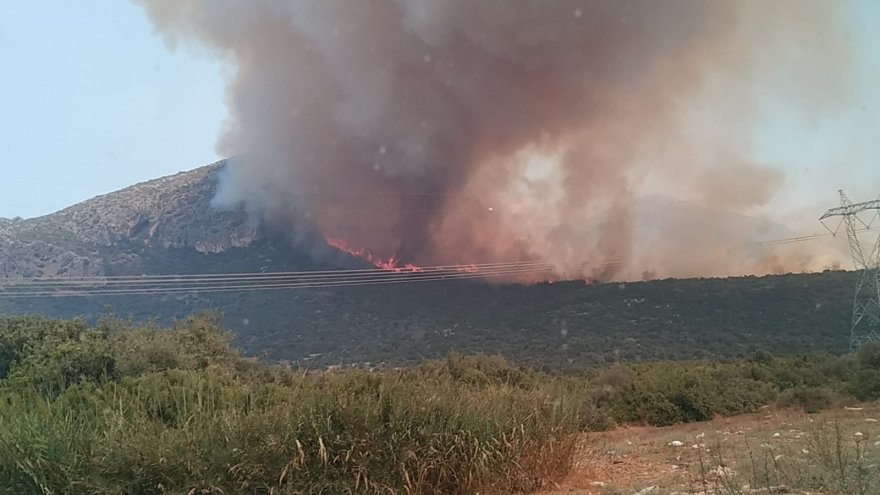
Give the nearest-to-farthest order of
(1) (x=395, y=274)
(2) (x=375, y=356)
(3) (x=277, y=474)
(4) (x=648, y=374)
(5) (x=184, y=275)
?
(3) (x=277, y=474) → (4) (x=648, y=374) → (2) (x=375, y=356) → (5) (x=184, y=275) → (1) (x=395, y=274)

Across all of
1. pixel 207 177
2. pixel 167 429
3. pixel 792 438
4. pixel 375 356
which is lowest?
pixel 375 356

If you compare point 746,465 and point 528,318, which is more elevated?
point 746,465

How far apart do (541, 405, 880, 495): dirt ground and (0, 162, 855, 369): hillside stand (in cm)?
2509

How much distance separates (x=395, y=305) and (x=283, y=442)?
41.9 m

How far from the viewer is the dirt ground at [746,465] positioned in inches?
248

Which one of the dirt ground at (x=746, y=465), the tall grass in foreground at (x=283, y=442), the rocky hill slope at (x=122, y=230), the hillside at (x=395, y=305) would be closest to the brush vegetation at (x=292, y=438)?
the tall grass in foreground at (x=283, y=442)

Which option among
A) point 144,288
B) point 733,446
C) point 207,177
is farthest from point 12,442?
point 207,177

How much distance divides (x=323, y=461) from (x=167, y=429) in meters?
2.07

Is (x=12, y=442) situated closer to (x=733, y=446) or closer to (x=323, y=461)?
(x=323, y=461)

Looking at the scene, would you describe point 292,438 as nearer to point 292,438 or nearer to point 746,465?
point 292,438

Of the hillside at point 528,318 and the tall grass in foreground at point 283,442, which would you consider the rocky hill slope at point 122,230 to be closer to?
the hillside at point 528,318

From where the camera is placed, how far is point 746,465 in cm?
820

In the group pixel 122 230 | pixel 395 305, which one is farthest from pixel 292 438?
pixel 122 230

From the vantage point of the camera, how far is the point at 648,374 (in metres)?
28.1
